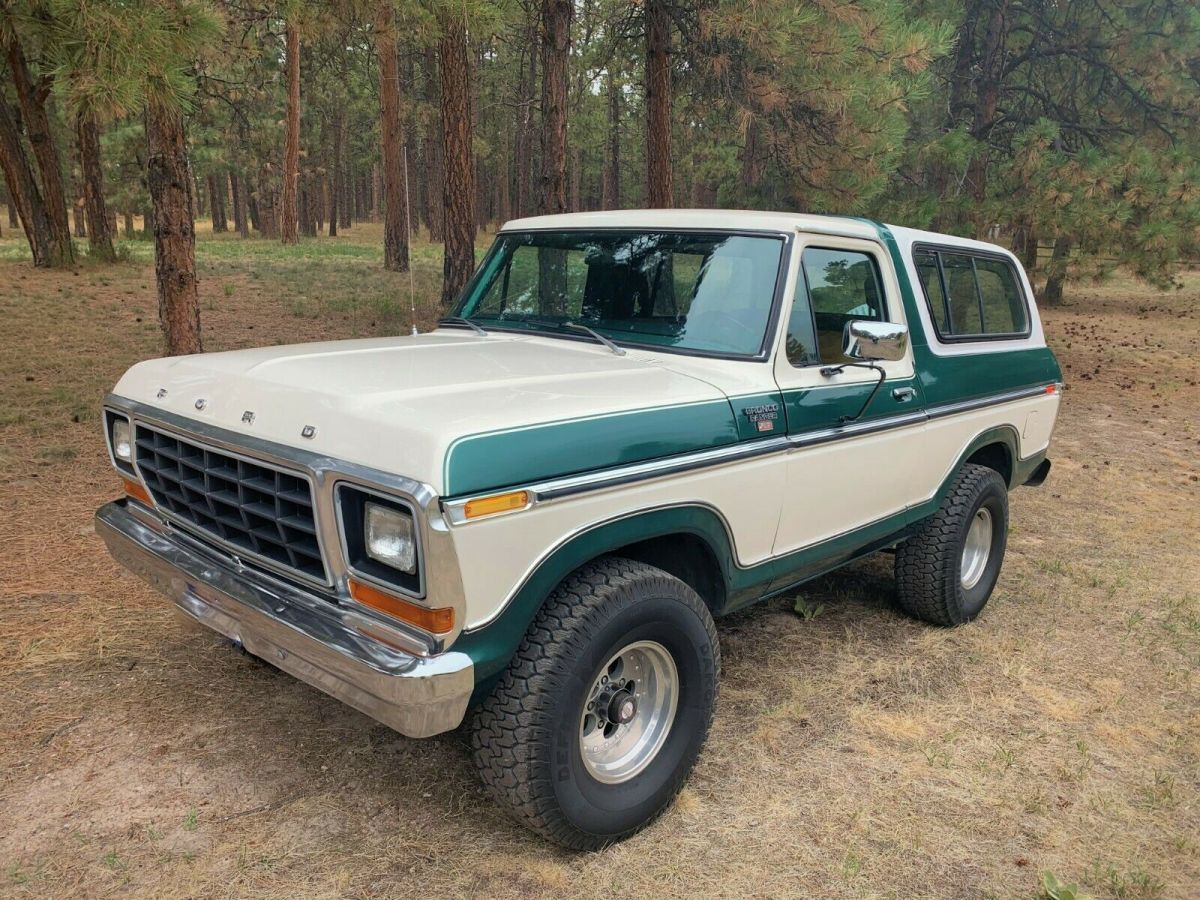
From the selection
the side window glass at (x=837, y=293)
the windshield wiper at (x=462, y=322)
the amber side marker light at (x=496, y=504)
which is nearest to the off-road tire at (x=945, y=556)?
the side window glass at (x=837, y=293)

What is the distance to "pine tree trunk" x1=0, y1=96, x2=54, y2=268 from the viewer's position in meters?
15.4

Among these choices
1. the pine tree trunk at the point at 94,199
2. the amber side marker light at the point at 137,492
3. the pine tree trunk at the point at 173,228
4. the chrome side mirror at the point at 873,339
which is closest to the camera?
the chrome side mirror at the point at 873,339

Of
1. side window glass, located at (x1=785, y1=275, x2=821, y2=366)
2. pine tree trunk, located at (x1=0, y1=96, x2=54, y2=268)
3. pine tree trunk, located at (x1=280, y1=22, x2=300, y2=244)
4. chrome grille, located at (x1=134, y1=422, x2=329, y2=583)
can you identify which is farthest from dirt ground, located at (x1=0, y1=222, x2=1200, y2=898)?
pine tree trunk, located at (x1=280, y1=22, x2=300, y2=244)

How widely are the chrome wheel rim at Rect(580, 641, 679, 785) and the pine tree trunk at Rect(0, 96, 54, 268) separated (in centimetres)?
1676

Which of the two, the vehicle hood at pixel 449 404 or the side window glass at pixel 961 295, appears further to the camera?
the side window glass at pixel 961 295

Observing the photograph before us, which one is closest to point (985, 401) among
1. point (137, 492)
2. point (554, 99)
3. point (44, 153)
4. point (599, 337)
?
point (599, 337)

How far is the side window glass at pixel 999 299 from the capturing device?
4723mm

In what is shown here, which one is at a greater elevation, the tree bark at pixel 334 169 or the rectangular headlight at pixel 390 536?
the tree bark at pixel 334 169

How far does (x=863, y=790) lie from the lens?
319 cm

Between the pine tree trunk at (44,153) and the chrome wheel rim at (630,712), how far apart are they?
16831 mm

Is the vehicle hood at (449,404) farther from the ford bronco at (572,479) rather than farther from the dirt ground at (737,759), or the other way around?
the dirt ground at (737,759)

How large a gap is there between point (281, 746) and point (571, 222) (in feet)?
8.38

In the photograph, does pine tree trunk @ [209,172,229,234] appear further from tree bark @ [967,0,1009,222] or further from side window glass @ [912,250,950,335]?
side window glass @ [912,250,950,335]

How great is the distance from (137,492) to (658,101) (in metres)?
9.08
